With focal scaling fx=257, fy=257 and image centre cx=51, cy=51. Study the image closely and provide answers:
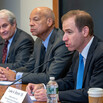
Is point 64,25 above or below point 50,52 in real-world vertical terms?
above

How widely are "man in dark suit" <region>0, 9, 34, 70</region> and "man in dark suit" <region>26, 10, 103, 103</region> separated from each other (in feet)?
4.41

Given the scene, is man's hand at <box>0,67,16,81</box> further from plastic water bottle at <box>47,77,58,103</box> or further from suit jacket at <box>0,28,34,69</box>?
plastic water bottle at <box>47,77,58,103</box>

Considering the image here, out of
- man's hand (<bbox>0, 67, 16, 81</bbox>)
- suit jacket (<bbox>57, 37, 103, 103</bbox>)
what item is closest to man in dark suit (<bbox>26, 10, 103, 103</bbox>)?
suit jacket (<bbox>57, 37, 103, 103</bbox>)

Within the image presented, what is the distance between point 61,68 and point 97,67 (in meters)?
0.74

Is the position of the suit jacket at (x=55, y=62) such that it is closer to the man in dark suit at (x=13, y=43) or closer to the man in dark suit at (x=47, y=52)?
the man in dark suit at (x=47, y=52)

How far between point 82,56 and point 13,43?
1.82 m

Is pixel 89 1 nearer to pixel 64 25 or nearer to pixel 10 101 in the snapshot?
pixel 64 25

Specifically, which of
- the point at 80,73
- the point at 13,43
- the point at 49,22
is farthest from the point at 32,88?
the point at 13,43

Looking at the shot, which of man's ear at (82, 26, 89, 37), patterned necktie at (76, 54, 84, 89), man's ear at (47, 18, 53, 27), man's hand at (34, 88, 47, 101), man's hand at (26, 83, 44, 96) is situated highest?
man's ear at (82, 26, 89, 37)

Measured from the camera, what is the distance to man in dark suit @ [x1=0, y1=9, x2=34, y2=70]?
Answer: 3783 millimetres

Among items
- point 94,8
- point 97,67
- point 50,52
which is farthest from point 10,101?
point 94,8

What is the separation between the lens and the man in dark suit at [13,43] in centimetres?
378

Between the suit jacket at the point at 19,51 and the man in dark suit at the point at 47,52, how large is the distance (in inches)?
10.2

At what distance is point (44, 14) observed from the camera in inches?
131
